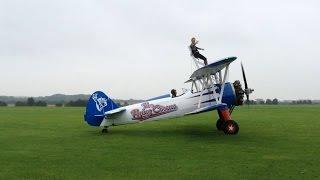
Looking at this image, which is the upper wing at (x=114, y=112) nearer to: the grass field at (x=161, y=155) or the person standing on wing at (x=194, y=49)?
the grass field at (x=161, y=155)

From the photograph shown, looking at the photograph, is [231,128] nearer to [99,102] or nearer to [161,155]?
[161,155]

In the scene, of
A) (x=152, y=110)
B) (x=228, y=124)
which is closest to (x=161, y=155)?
(x=228, y=124)

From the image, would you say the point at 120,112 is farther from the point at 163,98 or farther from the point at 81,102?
the point at 81,102

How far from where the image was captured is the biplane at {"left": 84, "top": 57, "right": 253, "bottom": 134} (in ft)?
54.2

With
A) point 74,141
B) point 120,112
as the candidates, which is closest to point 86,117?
point 120,112

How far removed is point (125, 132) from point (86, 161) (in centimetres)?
677

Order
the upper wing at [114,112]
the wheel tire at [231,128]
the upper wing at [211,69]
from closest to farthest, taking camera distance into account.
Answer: the upper wing at [211,69], the wheel tire at [231,128], the upper wing at [114,112]

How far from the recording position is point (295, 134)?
1575cm

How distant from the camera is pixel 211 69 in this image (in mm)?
15750

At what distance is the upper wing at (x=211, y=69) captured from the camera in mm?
14870

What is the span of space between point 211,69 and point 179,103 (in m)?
2.06

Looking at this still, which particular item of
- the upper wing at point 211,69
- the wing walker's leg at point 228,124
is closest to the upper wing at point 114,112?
the upper wing at point 211,69

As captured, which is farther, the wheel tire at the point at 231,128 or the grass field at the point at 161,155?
the wheel tire at the point at 231,128

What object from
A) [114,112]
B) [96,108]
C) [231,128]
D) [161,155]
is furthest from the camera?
[96,108]
